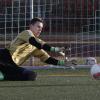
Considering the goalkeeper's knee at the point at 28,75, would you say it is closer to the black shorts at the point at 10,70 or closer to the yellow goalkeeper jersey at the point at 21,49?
the black shorts at the point at 10,70

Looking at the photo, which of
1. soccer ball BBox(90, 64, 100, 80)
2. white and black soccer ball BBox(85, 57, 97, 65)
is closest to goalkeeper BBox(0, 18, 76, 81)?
soccer ball BBox(90, 64, 100, 80)

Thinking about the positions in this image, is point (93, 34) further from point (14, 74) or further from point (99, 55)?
point (14, 74)

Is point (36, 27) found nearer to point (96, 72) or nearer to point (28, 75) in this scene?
point (28, 75)

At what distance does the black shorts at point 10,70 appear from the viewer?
1016cm

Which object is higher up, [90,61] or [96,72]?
[96,72]

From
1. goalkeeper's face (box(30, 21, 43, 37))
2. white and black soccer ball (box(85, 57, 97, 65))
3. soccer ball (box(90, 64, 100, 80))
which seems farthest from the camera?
white and black soccer ball (box(85, 57, 97, 65))

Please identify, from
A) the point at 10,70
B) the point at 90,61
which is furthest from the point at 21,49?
the point at 90,61

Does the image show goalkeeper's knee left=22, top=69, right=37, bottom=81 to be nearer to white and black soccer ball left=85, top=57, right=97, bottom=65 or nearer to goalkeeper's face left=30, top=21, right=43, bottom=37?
goalkeeper's face left=30, top=21, right=43, bottom=37

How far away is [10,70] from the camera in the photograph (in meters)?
10.2

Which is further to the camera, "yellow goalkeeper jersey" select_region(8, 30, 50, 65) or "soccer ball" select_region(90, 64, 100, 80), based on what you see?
"yellow goalkeeper jersey" select_region(8, 30, 50, 65)

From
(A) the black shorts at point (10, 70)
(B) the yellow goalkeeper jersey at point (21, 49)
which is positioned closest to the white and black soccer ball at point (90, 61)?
(B) the yellow goalkeeper jersey at point (21, 49)

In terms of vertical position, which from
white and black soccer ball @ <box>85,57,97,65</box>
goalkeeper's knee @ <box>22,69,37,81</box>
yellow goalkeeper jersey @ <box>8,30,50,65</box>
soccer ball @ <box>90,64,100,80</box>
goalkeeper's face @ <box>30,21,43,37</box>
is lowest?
white and black soccer ball @ <box>85,57,97,65</box>

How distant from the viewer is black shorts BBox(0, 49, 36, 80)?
1016 cm

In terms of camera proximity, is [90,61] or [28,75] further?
[90,61]
